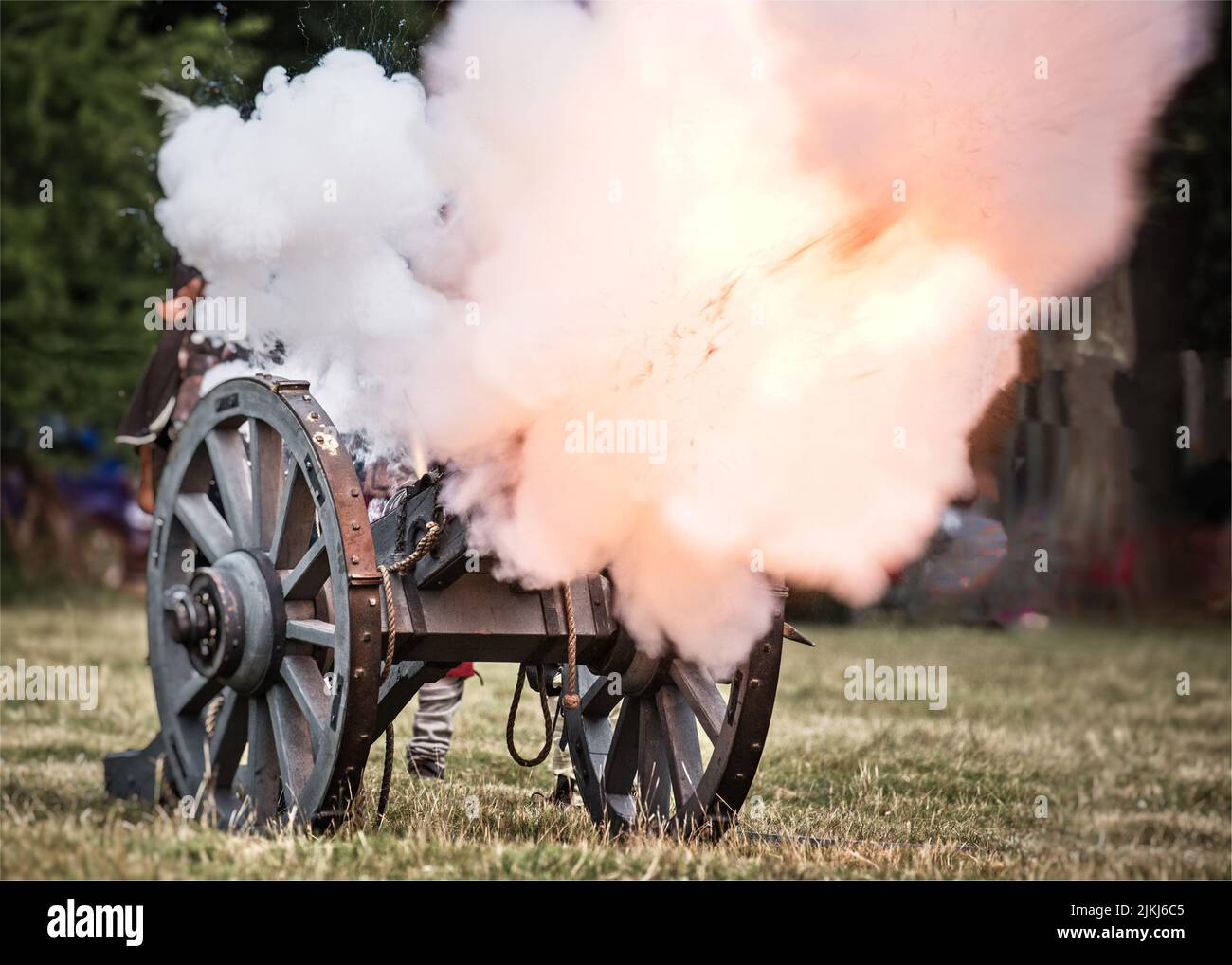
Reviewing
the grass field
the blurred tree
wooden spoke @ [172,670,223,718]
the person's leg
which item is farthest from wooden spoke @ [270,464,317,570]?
the blurred tree

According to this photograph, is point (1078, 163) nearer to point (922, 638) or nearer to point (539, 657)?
point (539, 657)

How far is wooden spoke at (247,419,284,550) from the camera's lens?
4.25 m

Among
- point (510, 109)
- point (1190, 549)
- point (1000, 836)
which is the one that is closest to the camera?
point (510, 109)

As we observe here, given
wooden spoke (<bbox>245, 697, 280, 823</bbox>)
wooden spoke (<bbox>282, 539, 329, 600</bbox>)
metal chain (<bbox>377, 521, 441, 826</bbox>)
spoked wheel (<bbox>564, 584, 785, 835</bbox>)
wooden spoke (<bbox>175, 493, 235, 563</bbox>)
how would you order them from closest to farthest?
1. metal chain (<bbox>377, 521, 441, 826</bbox>)
2. wooden spoke (<bbox>282, 539, 329, 600</bbox>)
3. spoked wheel (<bbox>564, 584, 785, 835</bbox>)
4. wooden spoke (<bbox>245, 697, 280, 823</bbox>)
5. wooden spoke (<bbox>175, 493, 235, 563</bbox>)

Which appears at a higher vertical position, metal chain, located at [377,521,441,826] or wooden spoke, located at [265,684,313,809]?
metal chain, located at [377,521,441,826]

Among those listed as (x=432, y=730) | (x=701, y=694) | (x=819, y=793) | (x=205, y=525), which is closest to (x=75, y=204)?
(x=432, y=730)

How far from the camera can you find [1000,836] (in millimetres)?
4918

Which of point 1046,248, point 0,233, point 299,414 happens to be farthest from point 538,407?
point 0,233

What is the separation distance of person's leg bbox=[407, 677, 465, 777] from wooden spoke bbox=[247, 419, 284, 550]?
1.65m

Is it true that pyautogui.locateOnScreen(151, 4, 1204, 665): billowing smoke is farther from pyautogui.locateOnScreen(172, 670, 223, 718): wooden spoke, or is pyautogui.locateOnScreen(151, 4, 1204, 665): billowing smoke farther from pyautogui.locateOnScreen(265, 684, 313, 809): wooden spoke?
A: pyautogui.locateOnScreen(172, 670, 223, 718): wooden spoke

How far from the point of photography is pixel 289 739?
408 cm

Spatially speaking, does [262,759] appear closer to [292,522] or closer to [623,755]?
[292,522]

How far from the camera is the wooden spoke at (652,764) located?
→ 4492 mm

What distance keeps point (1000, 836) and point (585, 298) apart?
2.26 m
